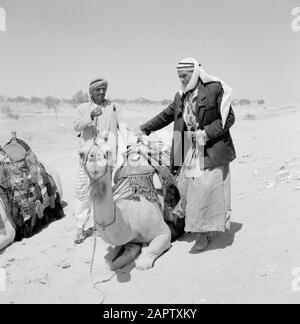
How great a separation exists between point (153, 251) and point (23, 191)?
7.40ft

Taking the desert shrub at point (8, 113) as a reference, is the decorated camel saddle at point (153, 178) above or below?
below

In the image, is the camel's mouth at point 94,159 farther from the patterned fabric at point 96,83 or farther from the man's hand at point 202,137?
the patterned fabric at point 96,83

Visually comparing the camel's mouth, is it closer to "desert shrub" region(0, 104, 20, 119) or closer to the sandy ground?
the sandy ground

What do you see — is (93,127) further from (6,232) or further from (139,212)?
(6,232)

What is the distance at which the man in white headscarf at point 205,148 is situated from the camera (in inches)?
207

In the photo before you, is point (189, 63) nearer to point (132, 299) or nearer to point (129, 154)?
point (129, 154)

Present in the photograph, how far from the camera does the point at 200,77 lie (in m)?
5.33

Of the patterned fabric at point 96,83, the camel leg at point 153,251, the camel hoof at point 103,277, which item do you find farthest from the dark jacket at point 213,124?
the camel hoof at point 103,277

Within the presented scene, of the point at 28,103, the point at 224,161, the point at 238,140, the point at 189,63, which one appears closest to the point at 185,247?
A: the point at 224,161

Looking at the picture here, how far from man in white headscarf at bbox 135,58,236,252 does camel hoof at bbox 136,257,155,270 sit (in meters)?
0.55

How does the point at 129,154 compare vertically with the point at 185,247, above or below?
above

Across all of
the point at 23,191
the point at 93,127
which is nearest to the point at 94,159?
the point at 93,127
